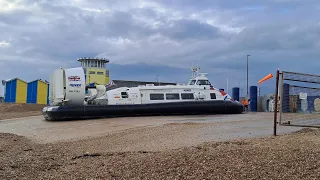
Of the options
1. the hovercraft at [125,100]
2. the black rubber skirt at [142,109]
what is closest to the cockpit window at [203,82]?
the hovercraft at [125,100]

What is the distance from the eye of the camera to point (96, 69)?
2244 inches

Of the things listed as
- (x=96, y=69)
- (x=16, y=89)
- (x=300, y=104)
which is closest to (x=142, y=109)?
(x=300, y=104)

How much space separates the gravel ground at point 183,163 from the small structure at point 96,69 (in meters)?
47.6

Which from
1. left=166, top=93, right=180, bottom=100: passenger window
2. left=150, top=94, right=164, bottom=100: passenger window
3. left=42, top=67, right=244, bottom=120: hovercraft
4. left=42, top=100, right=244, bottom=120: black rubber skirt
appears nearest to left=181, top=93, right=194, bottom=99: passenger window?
left=42, top=67, right=244, bottom=120: hovercraft

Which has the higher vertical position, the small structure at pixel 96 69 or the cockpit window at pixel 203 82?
the small structure at pixel 96 69

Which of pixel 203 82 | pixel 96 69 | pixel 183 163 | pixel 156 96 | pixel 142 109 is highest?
pixel 96 69

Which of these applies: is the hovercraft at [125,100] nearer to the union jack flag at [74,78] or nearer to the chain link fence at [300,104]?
the union jack flag at [74,78]

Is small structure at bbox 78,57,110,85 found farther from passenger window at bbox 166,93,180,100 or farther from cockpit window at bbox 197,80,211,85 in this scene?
passenger window at bbox 166,93,180,100

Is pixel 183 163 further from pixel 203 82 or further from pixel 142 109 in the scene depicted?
pixel 203 82

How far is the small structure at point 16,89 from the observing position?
4231 cm

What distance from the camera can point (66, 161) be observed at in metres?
7.47

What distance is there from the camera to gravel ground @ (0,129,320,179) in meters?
5.62

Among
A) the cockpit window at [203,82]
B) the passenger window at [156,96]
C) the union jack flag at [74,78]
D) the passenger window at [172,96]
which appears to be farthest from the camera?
the cockpit window at [203,82]

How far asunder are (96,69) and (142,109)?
36.4 meters
